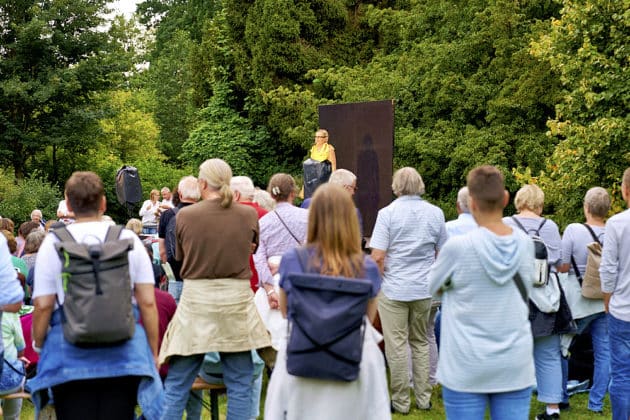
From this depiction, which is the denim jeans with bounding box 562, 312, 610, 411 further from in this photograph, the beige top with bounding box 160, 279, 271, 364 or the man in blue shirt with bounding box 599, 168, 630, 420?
the beige top with bounding box 160, 279, 271, 364

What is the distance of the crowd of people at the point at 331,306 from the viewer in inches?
168

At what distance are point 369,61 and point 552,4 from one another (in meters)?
9.26

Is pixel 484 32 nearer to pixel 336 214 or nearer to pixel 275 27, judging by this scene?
pixel 275 27

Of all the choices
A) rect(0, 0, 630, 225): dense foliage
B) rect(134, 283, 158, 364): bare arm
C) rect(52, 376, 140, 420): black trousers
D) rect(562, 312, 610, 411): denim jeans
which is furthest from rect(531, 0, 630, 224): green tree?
rect(52, 376, 140, 420): black trousers

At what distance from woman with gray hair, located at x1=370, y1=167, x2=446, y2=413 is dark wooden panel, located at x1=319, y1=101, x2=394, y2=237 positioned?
598 centimetres

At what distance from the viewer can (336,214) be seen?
413cm

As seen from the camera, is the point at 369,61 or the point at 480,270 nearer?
the point at 480,270

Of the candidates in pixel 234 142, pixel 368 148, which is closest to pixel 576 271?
pixel 368 148

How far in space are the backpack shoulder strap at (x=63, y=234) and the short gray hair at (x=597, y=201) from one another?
4.36 meters

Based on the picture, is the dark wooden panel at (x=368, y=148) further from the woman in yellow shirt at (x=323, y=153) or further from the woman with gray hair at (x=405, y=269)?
the woman with gray hair at (x=405, y=269)

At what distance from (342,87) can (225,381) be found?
70.0 feet

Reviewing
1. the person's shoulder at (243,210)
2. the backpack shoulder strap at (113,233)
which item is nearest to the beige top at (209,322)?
the person's shoulder at (243,210)

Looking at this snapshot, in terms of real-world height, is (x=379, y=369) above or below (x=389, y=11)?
below

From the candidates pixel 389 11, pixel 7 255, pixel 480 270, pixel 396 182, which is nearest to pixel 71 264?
pixel 7 255
